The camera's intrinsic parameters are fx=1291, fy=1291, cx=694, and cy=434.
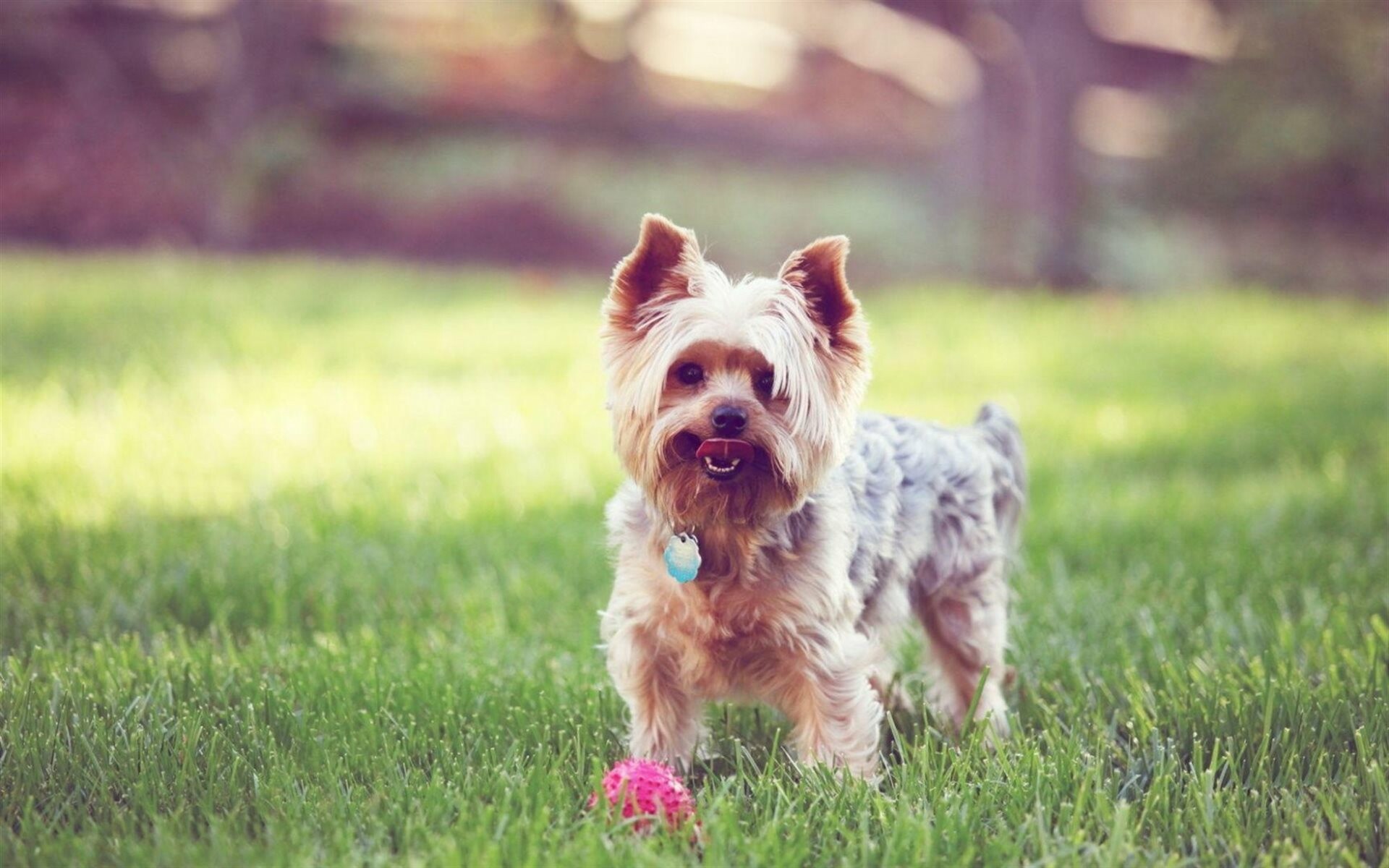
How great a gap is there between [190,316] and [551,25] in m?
6.44

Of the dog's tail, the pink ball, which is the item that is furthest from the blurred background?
the pink ball

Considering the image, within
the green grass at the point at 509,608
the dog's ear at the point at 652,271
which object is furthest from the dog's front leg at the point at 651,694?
the dog's ear at the point at 652,271

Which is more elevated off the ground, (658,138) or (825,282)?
(658,138)

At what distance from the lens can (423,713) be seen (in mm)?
3686

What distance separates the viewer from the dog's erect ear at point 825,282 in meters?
3.50

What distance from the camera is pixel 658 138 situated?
14625mm

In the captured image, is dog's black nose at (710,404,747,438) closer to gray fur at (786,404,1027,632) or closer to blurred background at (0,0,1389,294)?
gray fur at (786,404,1027,632)

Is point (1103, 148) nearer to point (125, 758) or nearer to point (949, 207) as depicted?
point (949, 207)

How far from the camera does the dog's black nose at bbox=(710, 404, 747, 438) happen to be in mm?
3299

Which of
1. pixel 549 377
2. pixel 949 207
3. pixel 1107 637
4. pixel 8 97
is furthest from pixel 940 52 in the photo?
pixel 1107 637

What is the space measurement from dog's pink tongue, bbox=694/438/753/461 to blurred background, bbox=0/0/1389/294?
1028cm

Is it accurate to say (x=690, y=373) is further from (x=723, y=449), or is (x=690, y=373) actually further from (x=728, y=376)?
(x=723, y=449)

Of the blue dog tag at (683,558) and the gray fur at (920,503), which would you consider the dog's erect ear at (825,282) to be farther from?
the blue dog tag at (683,558)

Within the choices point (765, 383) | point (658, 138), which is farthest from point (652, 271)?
point (658, 138)
